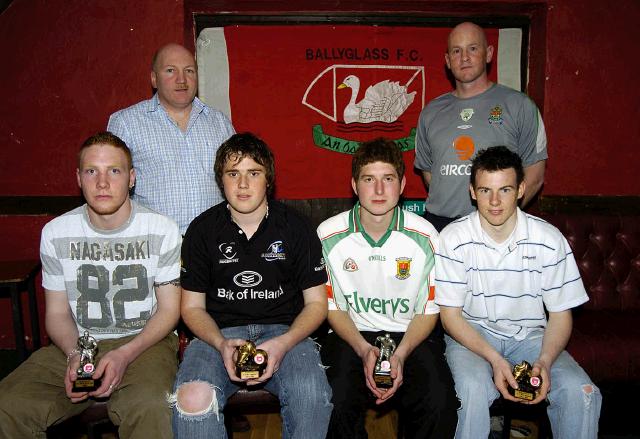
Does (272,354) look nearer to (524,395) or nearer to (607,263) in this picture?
(524,395)

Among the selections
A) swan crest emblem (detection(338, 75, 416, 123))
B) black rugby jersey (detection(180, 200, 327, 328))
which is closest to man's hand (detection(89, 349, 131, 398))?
black rugby jersey (detection(180, 200, 327, 328))

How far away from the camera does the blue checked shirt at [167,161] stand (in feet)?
10.3

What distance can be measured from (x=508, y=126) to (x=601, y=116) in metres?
1.40

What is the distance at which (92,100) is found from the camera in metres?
3.96

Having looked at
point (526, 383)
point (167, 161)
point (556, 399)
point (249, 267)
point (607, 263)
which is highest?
point (167, 161)

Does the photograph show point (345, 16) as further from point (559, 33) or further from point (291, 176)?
point (559, 33)

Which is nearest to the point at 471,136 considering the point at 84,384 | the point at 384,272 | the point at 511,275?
the point at 511,275

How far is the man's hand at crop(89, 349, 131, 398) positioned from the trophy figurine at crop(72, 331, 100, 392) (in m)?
0.02

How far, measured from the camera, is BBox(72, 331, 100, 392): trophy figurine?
2246 mm

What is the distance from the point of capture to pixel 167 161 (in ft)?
10.3

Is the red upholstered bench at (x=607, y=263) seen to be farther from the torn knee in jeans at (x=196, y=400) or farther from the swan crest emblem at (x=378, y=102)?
the torn knee in jeans at (x=196, y=400)

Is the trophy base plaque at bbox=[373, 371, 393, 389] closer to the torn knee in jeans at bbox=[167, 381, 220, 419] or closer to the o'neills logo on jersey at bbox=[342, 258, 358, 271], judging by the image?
the o'neills logo on jersey at bbox=[342, 258, 358, 271]

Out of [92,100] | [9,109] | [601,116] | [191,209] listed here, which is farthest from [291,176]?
[601,116]

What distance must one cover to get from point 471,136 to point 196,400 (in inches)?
88.6
